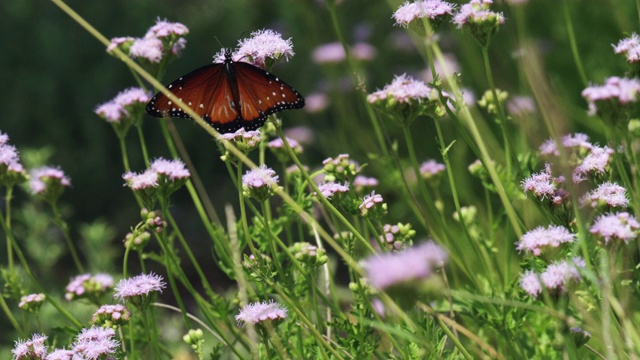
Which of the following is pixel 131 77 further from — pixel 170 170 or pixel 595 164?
pixel 595 164

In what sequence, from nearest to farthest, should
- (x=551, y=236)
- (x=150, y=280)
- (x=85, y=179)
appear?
(x=551, y=236)
(x=150, y=280)
(x=85, y=179)

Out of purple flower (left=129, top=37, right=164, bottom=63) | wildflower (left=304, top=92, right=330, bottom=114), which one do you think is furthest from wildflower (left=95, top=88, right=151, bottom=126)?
wildflower (left=304, top=92, right=330, bottom=114)

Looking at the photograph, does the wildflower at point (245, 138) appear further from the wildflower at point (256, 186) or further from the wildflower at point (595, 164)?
the wildflower at point (595, 164)

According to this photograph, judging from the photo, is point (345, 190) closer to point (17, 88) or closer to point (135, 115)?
point (135, 115)

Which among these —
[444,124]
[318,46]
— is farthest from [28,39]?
[444,124]

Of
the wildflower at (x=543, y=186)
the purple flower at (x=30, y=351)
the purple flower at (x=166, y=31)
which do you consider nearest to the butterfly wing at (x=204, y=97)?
the purple flower at (x=166, y=31)

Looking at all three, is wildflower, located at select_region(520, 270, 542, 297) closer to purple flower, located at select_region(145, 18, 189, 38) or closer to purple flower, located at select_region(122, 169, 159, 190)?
purple flower, located at select_region(122, 169, 159, 190)
